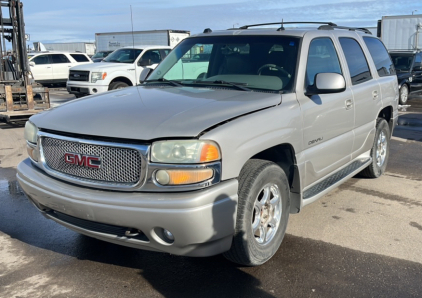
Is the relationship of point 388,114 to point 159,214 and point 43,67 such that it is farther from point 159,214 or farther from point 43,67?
point 43,67

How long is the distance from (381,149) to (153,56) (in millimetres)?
10288

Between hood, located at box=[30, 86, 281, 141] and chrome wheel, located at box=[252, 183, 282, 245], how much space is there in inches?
26.3

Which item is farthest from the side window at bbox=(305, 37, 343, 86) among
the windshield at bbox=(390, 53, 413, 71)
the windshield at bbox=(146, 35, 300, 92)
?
the windshield at bbox=(390, 53, 413, 71)

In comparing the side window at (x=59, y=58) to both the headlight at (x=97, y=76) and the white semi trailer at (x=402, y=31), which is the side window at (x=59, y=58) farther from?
the white semi trailer at (x=402, y=31)

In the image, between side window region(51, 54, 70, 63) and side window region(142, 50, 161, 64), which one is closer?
side window region(142, 50, 161, 64)

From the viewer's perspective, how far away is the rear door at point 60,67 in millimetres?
21016

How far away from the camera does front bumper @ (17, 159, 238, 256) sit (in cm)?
281

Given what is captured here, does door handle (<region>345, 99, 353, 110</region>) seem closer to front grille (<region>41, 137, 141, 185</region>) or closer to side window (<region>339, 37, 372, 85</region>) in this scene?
side window (<region>339, 37, 372, 85</region>)

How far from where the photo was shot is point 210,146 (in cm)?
290

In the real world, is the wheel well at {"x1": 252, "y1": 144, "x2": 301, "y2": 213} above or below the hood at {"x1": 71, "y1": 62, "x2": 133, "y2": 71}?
below

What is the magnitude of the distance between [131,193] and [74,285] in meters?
0.93

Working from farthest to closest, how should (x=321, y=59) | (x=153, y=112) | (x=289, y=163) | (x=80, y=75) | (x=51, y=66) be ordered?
1. (x=51, y=66)
2. (x=80, y=75)
3. (x=321, y=59)
4. (x=289, y=163)
5. (x=153, y=112)

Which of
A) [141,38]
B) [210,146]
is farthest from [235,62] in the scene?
[141,38]

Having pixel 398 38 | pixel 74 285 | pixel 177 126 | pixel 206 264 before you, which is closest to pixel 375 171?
pixel 206 264
